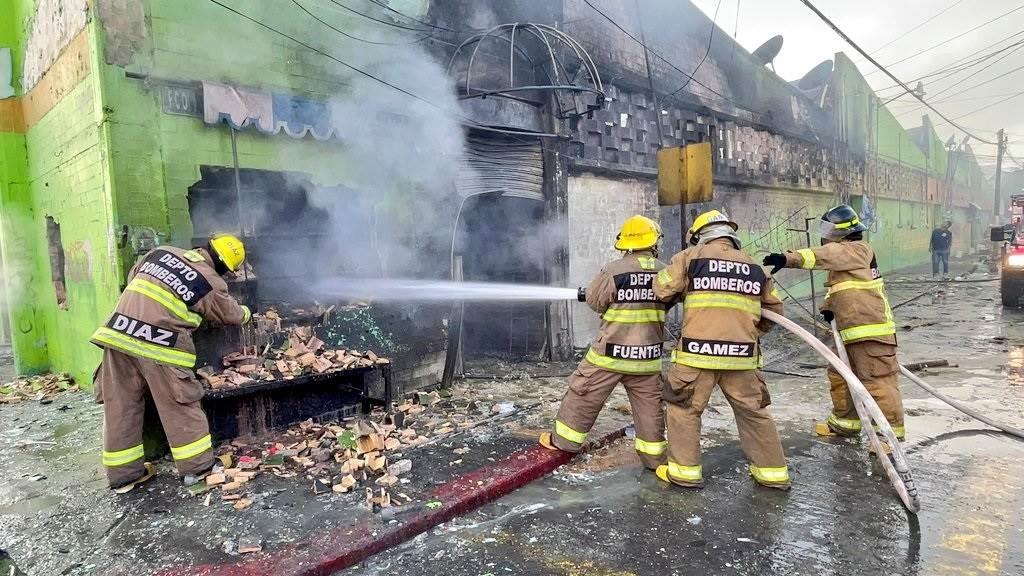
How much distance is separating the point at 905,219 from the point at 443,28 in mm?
26056

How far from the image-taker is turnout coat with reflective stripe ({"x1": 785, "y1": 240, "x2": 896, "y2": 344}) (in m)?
4.36

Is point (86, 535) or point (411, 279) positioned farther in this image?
point (411, 279)

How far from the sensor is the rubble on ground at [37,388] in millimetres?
6410

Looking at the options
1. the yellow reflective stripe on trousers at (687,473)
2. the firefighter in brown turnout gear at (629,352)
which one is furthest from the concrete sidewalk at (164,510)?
the yellow reflective stripe on trousers at (687,473)

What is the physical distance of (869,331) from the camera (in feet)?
14.3

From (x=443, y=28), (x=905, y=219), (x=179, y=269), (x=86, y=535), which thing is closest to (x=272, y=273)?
(x=179, y=269)

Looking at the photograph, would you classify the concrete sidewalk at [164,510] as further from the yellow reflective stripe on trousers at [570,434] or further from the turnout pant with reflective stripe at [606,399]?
the turnout pant with reflective stripe at [606,399]

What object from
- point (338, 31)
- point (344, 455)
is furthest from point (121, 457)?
point (338, 31)

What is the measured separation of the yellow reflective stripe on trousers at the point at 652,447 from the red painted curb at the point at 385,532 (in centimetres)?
66

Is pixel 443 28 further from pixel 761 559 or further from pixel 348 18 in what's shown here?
pixel 761 559

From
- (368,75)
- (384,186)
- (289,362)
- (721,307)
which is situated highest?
(368,75)

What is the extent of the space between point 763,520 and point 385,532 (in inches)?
87.9

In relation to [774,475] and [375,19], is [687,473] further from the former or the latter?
[375,19]

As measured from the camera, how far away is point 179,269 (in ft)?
13.1
